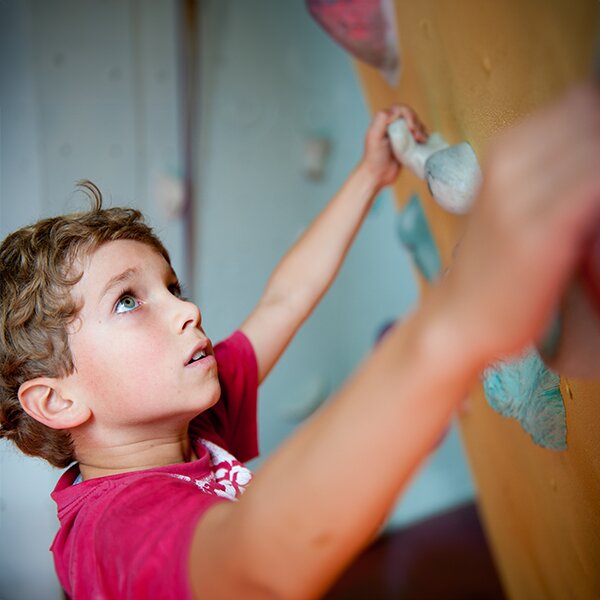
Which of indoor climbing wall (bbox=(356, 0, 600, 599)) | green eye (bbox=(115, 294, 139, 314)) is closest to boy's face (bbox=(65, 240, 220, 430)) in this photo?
green eye (bbox=(115, 294, 139, 314))

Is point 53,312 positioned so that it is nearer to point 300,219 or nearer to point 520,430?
point 520,430

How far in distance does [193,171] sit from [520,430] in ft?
2.09

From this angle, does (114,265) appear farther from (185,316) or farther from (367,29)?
(367,29)

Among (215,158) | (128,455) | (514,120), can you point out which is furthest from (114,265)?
(215,158)

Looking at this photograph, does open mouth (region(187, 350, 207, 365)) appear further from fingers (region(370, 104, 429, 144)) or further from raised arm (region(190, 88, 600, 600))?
fingers (region(370, 104, 429, 144))

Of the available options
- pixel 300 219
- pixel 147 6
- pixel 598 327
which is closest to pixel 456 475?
pixel 300 219

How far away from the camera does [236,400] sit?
0.69 m

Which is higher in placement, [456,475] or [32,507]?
[32,507]

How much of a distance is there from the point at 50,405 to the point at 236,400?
0.61ft

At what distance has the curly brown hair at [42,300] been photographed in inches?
21.3

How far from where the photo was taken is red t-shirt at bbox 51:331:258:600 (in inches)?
15.9

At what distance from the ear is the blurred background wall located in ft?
0.32

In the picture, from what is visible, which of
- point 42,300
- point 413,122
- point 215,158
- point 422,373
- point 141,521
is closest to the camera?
point 422,373

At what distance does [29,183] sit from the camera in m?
0.69
